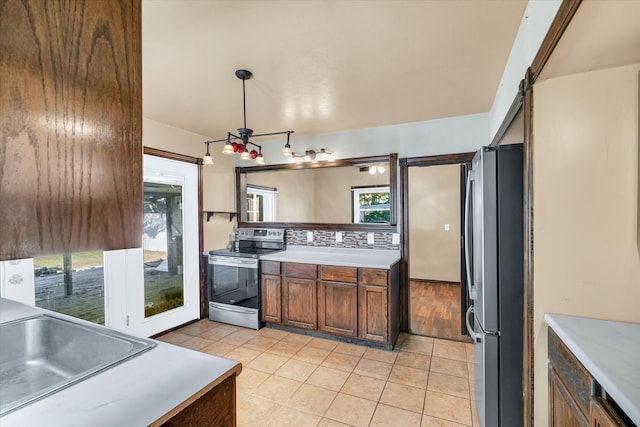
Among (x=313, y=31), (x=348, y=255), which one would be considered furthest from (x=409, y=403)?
(x=313, y=31)

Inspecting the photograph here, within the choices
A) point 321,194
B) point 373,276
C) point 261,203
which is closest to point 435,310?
point 373,276

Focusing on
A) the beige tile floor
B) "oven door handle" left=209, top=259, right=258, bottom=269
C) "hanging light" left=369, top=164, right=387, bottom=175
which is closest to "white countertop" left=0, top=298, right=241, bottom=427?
the beige tile floor

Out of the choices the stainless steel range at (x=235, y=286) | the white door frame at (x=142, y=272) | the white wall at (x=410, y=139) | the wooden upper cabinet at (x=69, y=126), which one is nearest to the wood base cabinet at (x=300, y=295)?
the stainless steel range at (x=235, y=286)

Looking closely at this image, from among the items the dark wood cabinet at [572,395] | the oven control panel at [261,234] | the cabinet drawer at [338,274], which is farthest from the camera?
the oven control panel at [261,234]

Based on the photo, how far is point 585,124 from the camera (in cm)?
136

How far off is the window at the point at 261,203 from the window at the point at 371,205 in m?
1.15

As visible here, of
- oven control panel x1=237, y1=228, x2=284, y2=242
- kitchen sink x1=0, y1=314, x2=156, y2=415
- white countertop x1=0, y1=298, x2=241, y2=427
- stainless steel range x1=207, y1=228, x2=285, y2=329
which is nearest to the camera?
white countertop x1=0, y1=298, x2=241, y2=427

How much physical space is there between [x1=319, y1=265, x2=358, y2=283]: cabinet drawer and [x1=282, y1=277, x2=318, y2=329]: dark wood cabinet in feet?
0.53

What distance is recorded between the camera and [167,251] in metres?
3.60

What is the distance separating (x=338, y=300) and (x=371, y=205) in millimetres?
1166

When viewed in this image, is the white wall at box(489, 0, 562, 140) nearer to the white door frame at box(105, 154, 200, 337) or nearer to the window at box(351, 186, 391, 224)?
the window at box(351, 186, 391, 224)

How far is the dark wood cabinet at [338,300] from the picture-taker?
3.11 m

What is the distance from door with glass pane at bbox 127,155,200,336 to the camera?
11.0 feet

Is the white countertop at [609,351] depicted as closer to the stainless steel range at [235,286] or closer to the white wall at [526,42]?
the white wall at [526,42]
